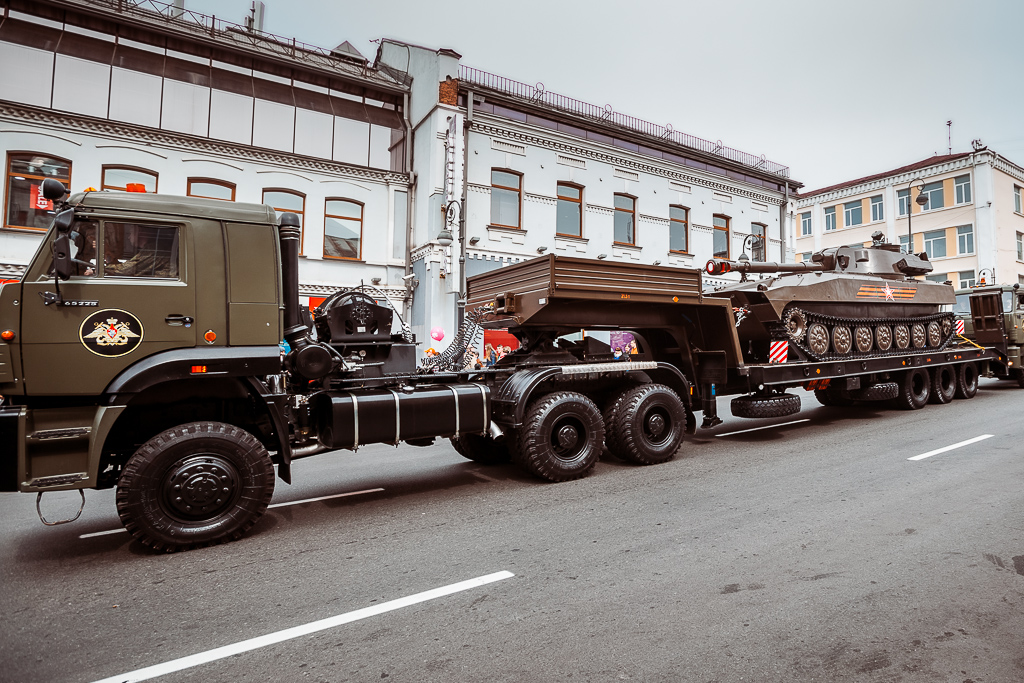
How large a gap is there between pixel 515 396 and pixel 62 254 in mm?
4041

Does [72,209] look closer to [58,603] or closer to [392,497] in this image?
[58,603]

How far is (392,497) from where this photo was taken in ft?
20.0

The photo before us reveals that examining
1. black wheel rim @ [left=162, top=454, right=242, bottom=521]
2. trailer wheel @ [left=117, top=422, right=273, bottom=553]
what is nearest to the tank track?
trailer wheel @ [left=117, top=422, right=273, bottom=553]

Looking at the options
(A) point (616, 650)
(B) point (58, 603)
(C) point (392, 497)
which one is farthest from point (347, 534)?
(A) point (616, 650)

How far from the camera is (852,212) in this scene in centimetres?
3725

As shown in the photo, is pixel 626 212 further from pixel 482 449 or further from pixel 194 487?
pixel 194 487

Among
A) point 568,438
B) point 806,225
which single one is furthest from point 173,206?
point 806,225

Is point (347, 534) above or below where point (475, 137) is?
below

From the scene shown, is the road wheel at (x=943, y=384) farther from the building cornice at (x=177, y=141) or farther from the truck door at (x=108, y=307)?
the building cornice at (x=177, y=141)

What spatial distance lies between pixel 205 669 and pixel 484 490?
3599 millimetres

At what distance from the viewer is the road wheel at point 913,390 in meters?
11.2

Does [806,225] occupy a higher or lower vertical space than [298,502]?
higher

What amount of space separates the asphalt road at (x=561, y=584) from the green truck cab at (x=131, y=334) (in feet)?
2.82

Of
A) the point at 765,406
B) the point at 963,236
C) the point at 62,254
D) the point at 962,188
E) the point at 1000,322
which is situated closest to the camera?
the point at 62,254
